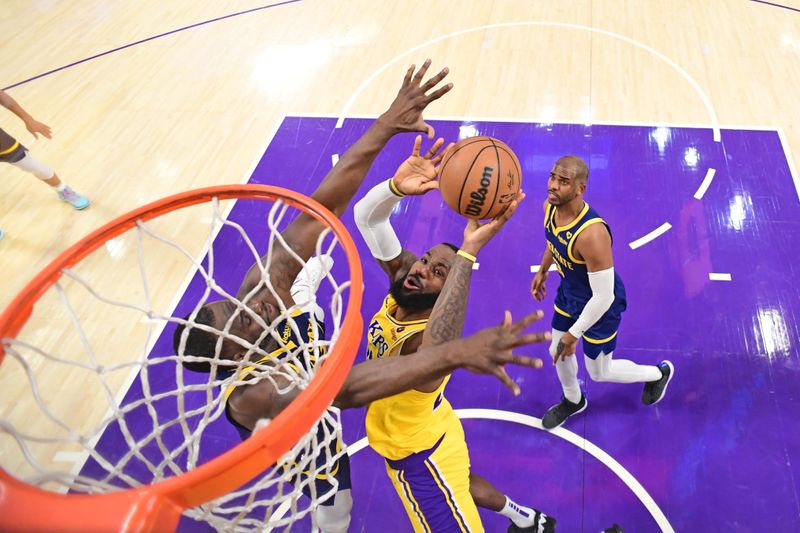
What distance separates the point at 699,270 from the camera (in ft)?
14.9

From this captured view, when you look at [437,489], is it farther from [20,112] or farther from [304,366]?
[20,112]

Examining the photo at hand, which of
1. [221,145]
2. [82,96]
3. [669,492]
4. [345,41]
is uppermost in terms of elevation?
[345,41]

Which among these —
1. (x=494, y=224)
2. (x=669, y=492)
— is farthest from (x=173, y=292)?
(x=669, y=492)

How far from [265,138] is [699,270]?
4.28 metres

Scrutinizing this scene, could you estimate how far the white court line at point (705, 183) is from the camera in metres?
5.07

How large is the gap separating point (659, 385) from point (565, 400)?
0.60m

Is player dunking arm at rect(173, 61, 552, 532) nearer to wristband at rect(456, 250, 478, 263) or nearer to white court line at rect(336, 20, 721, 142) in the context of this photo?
wristband at rect(456, 250, 478, 263)

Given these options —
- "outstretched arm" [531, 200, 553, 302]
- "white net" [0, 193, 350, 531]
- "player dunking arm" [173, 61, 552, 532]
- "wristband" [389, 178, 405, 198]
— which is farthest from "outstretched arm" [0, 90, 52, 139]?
"outstretched arm" [531, 200, 553, 302]

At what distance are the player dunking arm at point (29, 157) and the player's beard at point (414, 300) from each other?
406cm

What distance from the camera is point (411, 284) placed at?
10.0 ft

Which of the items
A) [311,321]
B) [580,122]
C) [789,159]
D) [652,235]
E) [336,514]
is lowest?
[336,514]

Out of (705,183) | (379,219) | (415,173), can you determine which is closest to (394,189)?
(415,173)

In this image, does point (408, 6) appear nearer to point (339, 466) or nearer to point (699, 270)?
point (699, 270)

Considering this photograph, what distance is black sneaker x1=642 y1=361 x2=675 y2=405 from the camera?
3.77 meters
